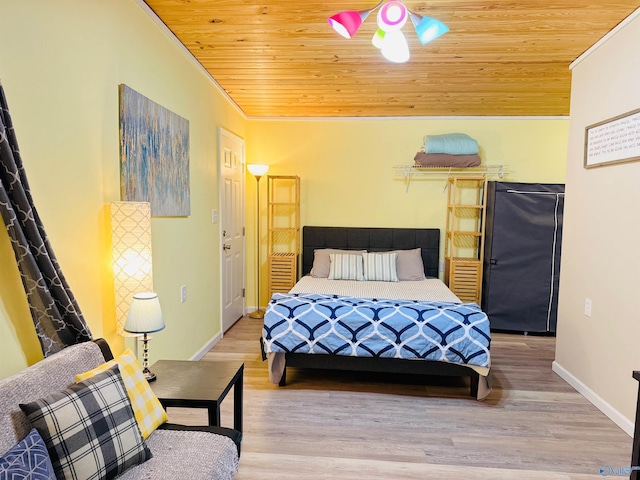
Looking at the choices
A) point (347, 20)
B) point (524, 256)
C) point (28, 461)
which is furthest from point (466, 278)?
point (28, 461)

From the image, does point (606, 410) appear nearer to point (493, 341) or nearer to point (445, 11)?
point (493, 341)

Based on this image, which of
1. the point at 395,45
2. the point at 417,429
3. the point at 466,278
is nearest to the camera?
the point at 395,45

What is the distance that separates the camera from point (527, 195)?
13.9 feet

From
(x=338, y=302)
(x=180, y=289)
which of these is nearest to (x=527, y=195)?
(x=338, y=302)

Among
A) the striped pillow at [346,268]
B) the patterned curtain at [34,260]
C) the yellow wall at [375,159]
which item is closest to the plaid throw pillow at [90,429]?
the patterned curtain at [34,260]

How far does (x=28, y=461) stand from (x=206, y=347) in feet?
8.49

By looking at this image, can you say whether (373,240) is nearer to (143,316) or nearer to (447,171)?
(447,171)

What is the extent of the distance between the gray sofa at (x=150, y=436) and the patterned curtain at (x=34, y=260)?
0.08m

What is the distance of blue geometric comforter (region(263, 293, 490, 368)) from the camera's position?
9.02ft

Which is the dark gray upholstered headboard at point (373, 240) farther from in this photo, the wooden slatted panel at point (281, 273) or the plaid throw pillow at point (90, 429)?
the plaid throw pillow at point (90, 429)

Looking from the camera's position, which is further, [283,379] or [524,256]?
[524,256]

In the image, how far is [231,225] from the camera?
4.40m

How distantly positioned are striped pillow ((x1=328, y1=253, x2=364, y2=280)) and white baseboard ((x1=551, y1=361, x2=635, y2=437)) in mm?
1982

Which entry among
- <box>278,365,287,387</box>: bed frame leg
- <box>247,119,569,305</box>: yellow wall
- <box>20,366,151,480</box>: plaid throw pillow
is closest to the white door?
<box>247,119,569,305</box>: yellow wall
